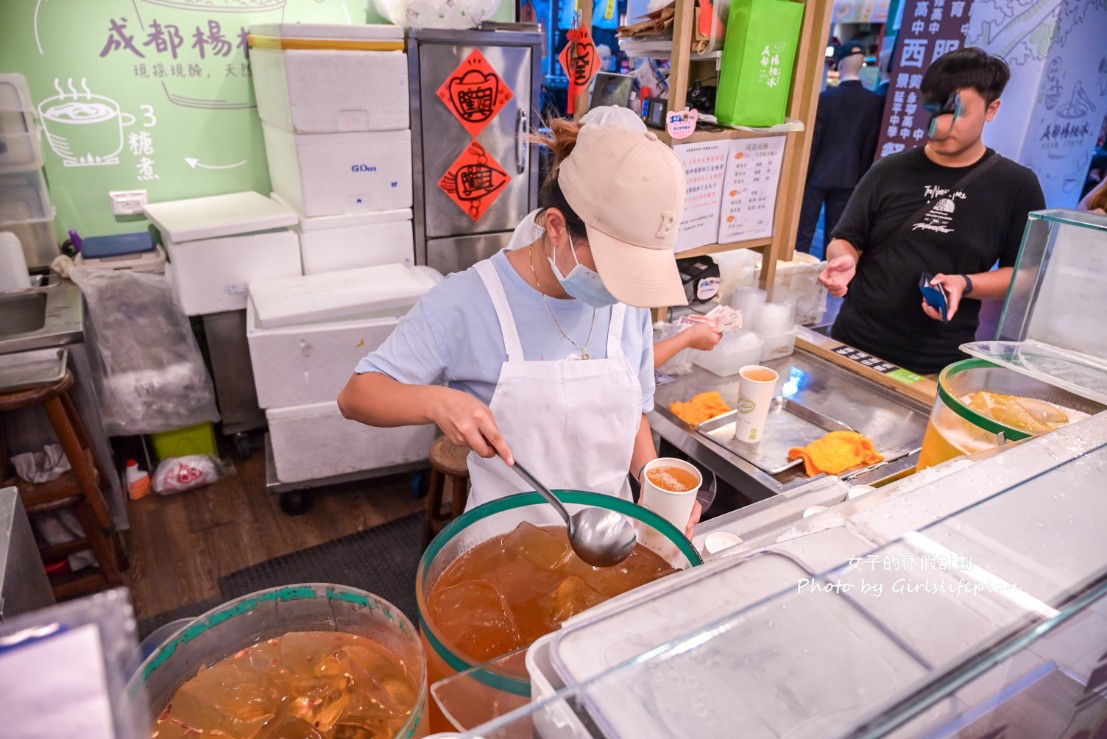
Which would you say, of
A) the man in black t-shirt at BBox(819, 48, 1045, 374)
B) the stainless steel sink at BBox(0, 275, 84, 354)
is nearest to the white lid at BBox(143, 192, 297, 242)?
the stainless steel sink at BBox(0, 275, 84, 354)

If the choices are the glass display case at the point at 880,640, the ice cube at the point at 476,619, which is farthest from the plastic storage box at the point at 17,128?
the glass display case at the point at 880,640

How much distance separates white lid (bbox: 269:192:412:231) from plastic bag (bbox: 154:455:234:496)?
1.33 m

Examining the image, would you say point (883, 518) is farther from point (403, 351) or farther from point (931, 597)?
point (403, 351)

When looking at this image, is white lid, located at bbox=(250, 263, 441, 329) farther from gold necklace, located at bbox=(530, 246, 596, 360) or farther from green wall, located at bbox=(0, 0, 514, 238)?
gold necklace, located at bbox=(530, 246, 596, 360)

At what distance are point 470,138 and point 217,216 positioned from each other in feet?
4.17

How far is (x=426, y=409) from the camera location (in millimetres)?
1431

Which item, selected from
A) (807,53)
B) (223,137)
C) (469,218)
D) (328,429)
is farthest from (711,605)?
(223,137)

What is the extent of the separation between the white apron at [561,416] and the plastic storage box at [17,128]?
2.86 m

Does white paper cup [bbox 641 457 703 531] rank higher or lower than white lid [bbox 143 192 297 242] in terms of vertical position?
lower

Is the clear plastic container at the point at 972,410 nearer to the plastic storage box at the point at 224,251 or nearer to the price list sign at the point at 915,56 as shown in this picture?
the plastic storage box at the point at 224,251

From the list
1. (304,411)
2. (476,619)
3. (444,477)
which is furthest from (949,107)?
(304,411)

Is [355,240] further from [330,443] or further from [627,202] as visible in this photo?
[627,202]

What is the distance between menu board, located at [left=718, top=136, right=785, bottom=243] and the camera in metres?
2.59

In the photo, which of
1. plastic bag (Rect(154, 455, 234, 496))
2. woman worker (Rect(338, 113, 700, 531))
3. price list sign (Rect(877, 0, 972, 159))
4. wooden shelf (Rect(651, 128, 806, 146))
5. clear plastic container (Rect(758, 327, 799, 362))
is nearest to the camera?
woman worker (Rect(338, 113, 700, 531))
